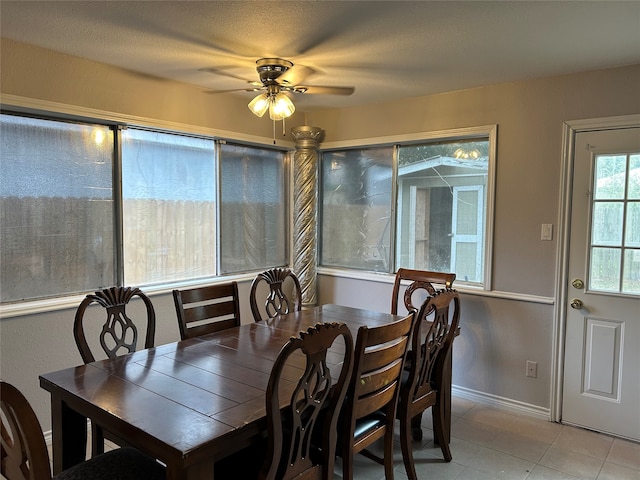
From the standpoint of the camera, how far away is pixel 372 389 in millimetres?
1899

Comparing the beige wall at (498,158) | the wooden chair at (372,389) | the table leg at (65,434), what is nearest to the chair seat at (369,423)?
the wooden chair at (372,389)

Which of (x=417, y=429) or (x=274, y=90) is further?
(x=417, y=429)

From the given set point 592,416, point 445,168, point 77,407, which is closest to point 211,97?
point 445,168

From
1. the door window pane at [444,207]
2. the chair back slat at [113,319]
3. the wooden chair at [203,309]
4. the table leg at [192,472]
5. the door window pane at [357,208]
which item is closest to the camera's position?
the table leg at [192,472]

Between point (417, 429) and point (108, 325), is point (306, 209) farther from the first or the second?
point (108, 325)

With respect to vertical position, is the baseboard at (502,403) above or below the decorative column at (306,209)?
below

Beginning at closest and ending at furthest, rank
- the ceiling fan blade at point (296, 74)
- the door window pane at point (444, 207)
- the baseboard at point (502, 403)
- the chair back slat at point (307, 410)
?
the chair back slat at point (307, 410), the ceiling fan blade at point (296, 74), the baseboard at point (502, 403), the door window pane at point (444, 207)

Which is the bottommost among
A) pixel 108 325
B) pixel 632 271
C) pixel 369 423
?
pixel 369 423

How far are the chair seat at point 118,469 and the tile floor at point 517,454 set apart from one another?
1.14m

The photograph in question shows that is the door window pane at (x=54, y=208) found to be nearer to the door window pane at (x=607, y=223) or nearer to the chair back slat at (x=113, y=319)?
the chair back slat at (x=113, y=319)

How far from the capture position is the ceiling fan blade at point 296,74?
9.61ft

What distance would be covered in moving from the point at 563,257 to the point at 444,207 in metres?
1.00

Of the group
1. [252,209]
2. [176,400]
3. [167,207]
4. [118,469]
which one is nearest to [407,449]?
[176,400]

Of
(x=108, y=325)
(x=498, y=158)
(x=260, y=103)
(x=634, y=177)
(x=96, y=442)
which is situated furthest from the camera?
(x=498, y=158)
